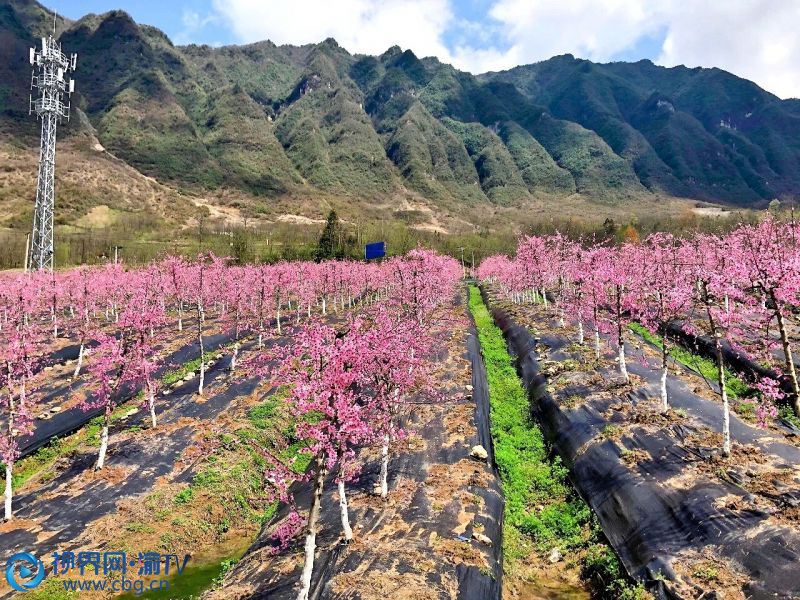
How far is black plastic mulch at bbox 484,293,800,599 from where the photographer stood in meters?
12.4

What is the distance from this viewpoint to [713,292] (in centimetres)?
1898

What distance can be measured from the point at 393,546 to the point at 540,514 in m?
7.21

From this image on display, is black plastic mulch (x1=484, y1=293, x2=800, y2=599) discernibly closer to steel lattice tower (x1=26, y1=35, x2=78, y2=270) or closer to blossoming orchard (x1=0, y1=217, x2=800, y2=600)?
blossoming orchard (x1=0, y1=217, x2=800, y2=600)

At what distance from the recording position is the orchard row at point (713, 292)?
16.6 meters

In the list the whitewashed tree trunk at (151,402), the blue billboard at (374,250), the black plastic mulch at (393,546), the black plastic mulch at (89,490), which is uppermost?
the blue billboard at (374,250)

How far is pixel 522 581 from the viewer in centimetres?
1541

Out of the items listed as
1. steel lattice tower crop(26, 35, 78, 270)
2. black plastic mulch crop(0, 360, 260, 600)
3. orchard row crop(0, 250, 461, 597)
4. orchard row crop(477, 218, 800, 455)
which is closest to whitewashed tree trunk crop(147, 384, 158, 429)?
orchard row crop(0, 250, 461, 597)

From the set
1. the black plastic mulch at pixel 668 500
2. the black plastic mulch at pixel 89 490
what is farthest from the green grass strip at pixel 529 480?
the black plastic mulch at pixel 89 490

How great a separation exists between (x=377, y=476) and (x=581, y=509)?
8.52 meters

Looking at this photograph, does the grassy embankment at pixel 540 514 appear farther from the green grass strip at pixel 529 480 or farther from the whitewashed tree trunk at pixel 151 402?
the whitewashed tree trunk at pixel 151 402

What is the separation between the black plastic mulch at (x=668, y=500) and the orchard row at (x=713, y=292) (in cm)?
201

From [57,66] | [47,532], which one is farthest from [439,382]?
[57,66]

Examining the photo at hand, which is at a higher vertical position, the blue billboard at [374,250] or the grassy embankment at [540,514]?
the blue billboard at [374,250]

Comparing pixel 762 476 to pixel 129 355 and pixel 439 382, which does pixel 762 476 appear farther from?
pixel 129 355
